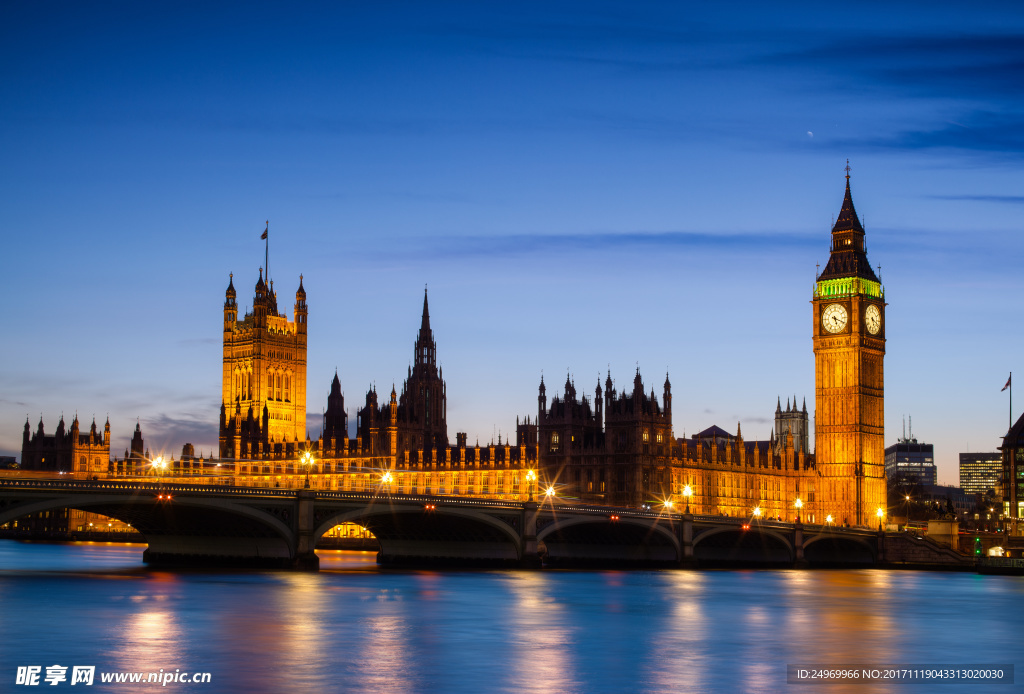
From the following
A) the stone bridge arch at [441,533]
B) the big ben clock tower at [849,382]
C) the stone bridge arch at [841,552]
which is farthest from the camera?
the big ben clock tower at [849,382]

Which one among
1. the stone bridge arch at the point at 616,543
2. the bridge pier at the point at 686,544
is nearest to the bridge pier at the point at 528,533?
the stone bridge arch at the point at 616,543

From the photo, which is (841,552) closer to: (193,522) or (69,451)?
(193,522)

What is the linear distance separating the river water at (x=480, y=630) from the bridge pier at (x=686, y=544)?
64.4 ft

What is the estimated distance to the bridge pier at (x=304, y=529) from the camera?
256 feet

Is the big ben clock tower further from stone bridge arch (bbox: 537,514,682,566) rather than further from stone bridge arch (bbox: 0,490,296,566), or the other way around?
stone bridge arch (bbox: 0,490,296,566)

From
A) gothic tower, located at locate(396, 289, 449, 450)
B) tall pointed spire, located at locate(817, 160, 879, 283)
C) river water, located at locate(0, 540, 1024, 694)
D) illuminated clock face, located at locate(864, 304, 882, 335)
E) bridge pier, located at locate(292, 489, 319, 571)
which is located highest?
tall pointed spire, located at locate(817, 160, 879, 283)

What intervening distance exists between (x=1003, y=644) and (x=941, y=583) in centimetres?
4096

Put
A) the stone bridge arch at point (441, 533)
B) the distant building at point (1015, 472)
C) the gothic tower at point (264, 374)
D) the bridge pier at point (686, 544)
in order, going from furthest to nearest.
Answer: the gothic tower at point (264, 374) < the distant building at point (1015, 472) < the bridge pier at point (686, 544) < the stone bridge arch at point (441, 533)

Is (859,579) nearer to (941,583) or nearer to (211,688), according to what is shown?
(941,583)

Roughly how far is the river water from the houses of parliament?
36.3 meters

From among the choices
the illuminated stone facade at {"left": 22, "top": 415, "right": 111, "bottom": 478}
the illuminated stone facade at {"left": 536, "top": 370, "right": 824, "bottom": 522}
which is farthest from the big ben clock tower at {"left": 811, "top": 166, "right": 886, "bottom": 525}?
the illuminated stone facade at {"left": 22, "top": 415, "right": 111, "bottom": 478}

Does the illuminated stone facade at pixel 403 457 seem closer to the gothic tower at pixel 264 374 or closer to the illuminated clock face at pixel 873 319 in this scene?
the gothic tower at pixel 264 374

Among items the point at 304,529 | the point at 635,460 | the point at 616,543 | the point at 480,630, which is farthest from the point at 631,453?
the point at 480,630

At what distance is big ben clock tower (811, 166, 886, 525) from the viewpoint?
140m
